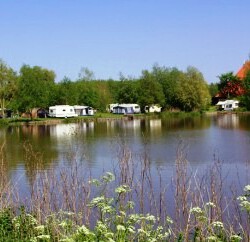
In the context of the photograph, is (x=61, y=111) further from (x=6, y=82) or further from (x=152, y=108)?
(x=152, y=108)

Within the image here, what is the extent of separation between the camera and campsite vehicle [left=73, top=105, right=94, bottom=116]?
7356 cm

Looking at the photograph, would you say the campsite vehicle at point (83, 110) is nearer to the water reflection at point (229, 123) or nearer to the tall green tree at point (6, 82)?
the tall green tree at point (6, 82)

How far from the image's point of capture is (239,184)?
1341 centimetres

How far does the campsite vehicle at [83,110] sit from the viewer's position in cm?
7356

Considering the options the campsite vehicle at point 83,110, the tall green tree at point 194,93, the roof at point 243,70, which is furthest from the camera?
the roof at point 243,70

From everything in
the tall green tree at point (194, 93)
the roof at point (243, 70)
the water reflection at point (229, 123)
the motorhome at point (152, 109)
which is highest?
the roof at point (243, 70)

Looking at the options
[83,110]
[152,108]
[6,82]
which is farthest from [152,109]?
[6,82]

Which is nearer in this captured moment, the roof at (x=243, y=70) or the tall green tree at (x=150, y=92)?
the tall green tree at (x=150, y=92)

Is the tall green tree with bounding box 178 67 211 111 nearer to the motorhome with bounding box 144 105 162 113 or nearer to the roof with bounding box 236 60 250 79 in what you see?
the motorhome with bounding box 144 105 162 113

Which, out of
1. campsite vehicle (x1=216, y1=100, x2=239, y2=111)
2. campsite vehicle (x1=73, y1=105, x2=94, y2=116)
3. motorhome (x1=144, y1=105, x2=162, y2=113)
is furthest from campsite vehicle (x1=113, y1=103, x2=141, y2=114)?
campsite vehicle (x1=216, y1=100, x2=239, y2=111)

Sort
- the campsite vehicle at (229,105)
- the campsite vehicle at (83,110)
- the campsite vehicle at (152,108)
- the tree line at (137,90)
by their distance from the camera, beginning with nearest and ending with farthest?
the tree line at (137,90), the campsite vehicle at (83,110), the campsite vehicle at (229,105), the campsite vehicle at (152,108)

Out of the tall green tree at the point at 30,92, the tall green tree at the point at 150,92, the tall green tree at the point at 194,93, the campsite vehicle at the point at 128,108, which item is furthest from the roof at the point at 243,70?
the tall green tree at the point at 30,92

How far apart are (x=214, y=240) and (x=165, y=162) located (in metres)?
13.8

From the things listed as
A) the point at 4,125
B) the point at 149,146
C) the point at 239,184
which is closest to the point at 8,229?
the point at 239,184
